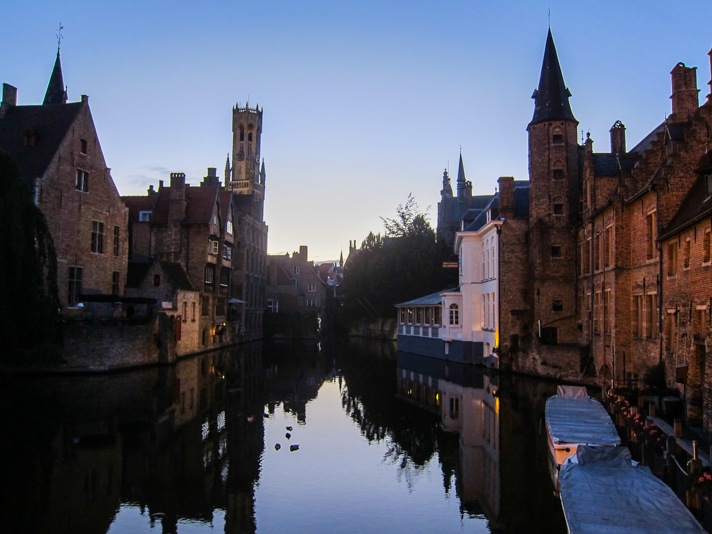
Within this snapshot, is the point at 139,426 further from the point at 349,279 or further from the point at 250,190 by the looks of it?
the point at 250,190

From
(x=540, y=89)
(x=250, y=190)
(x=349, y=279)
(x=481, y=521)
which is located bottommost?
(x=481, y=521)

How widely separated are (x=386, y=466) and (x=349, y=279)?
5931cm

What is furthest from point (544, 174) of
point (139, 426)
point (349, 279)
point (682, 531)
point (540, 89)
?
point (349, 279)

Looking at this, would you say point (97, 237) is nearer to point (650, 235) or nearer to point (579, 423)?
point (650, 235)

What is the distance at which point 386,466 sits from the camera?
1580cm

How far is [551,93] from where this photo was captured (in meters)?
36.2

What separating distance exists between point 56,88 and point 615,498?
52654 millimetres

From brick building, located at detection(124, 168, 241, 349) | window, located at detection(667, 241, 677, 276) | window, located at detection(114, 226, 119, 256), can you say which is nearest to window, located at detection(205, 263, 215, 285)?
brick building, located at detection(124, 168, 241, 349)

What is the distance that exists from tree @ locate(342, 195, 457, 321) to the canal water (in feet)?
116

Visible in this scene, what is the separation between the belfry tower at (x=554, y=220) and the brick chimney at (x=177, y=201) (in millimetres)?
25148

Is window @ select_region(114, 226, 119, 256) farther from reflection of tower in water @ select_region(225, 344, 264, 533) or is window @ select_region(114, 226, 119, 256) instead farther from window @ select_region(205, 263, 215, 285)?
reflection of tower in water @ select_region(225, 344, 264, 533)

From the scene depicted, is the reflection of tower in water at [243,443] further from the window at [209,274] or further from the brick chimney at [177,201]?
the brick chimney at [177,201]

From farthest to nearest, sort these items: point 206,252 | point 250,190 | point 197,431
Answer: point 250,190
point 206,252
point 197,431

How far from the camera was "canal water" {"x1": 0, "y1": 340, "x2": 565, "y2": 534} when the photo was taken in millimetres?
11727
